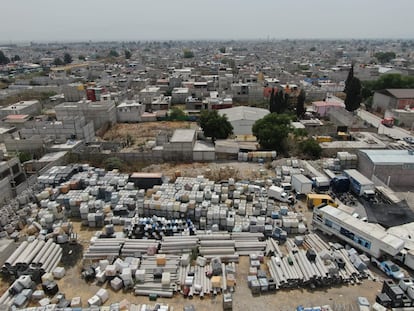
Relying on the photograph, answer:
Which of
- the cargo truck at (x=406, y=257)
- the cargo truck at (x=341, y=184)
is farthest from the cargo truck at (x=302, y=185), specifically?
the cargo truck at (x=406, y=257)

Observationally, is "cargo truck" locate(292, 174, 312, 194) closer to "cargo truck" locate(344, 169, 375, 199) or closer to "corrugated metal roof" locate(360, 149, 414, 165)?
"cargo truck" locate(344, 169, 375, 199)

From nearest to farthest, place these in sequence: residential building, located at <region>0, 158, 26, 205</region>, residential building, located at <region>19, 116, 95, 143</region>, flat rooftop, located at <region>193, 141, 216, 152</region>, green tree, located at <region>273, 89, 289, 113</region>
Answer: residential building, located at <region>0, 158, 26, 205</region>
flat rooftop, located at <region>193, 141, 216, 152</region>
residential building, located at <region>19, 116, 95, 143</region>
green tree, located at <region>273, 89, 289, 113</region>

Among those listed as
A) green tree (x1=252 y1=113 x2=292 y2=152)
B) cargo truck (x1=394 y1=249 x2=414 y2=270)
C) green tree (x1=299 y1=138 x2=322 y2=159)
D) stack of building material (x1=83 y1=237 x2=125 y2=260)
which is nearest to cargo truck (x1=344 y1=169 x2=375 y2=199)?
cargo truck (x1=394 y1=249 x2=414 y2=270)

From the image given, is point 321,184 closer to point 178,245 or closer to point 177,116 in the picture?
point 178,245

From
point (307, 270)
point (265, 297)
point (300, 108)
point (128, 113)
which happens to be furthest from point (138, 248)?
point (300, 108)

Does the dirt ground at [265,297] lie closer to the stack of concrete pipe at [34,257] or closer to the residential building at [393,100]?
the stack of concrete pipe at [34,257]
